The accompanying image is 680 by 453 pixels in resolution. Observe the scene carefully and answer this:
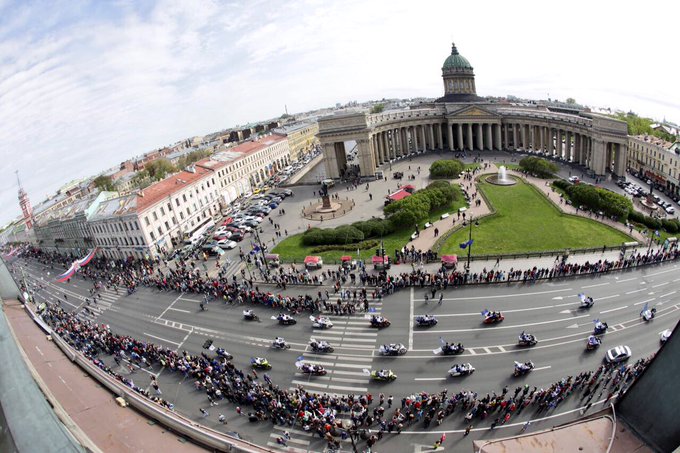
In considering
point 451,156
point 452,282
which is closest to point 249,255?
point 452,282

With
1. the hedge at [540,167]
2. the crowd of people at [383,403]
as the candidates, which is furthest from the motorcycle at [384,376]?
the hedge at [540,167]

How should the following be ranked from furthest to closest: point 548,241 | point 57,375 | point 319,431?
point 548,241 < point 319,431 < point 57,375

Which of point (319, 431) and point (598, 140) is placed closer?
point (319, 431)

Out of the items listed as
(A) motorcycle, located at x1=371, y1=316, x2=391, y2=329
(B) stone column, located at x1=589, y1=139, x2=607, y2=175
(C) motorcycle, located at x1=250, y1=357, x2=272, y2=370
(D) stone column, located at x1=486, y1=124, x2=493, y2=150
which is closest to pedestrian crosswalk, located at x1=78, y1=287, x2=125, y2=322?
(C) motorcycle, located at x1=250, y1=357, x2=272, y2=370

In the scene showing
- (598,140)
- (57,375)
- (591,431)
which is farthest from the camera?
(598,140)

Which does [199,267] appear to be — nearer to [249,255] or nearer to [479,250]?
[249,255]

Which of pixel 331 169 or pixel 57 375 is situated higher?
pixel 57 375

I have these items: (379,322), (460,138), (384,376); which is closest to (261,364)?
(384,376)
